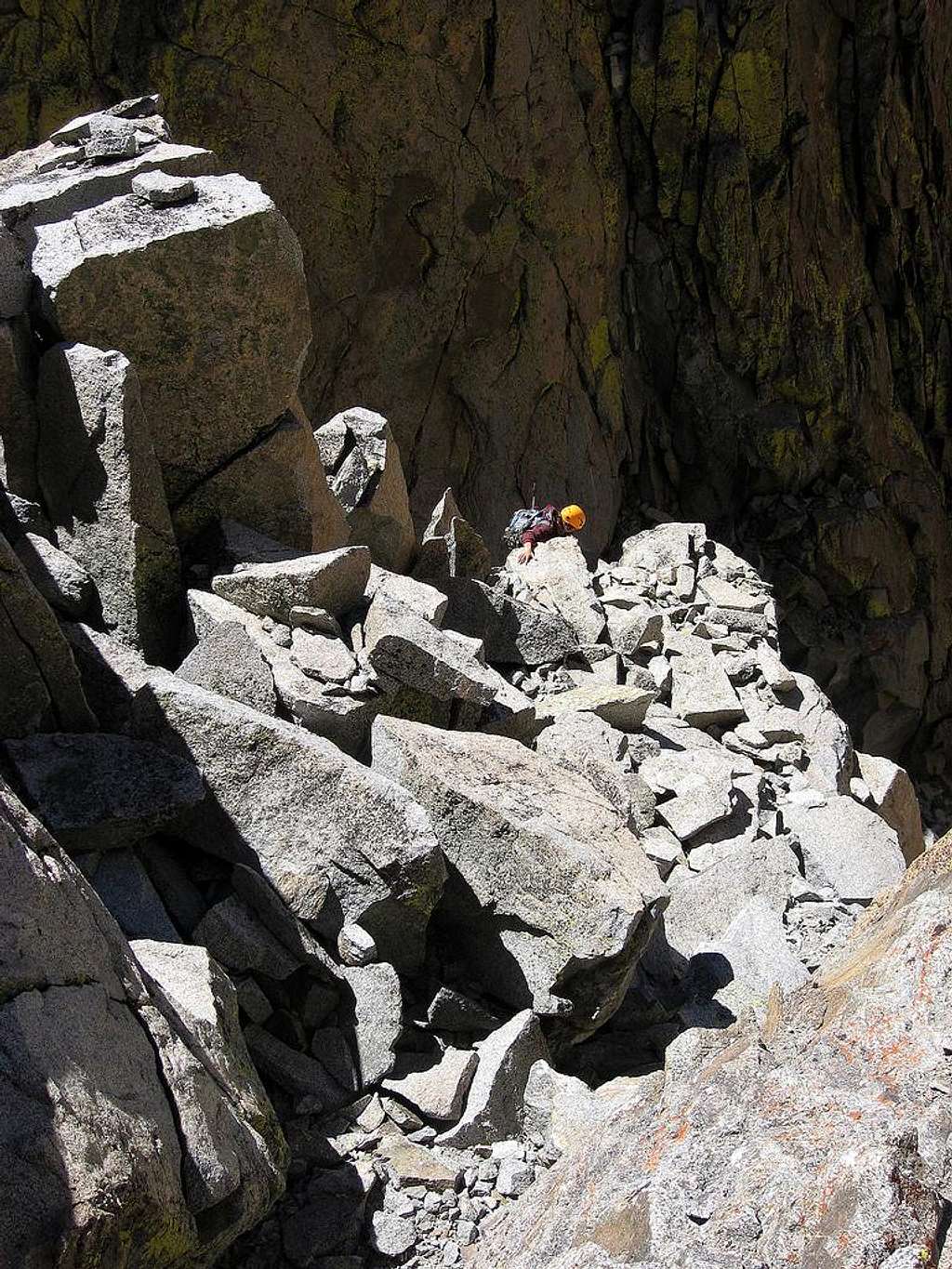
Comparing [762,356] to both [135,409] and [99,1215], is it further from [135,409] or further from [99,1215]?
[99,1215]

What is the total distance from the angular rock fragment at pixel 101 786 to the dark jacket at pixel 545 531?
6.15 meters

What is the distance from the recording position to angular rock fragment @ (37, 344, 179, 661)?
5.67 metres

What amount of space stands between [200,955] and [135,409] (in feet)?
9.42

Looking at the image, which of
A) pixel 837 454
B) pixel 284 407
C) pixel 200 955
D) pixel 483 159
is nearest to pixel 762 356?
pixel 837 454

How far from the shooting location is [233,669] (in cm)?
535

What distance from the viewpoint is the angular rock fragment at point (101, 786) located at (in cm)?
431

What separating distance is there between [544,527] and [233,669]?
585 cm

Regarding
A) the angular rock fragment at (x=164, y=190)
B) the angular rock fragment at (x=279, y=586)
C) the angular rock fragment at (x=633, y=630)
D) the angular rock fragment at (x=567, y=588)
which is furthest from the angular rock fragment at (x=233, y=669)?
the angular rock fragment at (x=633, y=630)

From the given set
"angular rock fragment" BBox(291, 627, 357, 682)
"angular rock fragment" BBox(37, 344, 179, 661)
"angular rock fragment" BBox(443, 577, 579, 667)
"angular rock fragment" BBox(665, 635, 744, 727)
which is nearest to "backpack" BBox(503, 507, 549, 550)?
"angular rock fragment" BBox(665, 635, 744, 727)

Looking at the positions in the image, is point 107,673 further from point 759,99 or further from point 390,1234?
point 759,99

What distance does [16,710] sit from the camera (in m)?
4.55

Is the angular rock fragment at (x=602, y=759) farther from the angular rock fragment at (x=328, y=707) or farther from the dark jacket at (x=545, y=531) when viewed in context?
the dark jacket at (x=545, y=531)

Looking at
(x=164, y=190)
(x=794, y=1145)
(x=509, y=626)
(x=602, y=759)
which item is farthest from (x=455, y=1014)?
(x=164, y=190)

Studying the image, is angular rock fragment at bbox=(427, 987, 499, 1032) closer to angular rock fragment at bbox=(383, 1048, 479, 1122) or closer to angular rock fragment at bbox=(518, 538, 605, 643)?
angular rock fragment at bbox=(383, 1048, 479, 1122)
